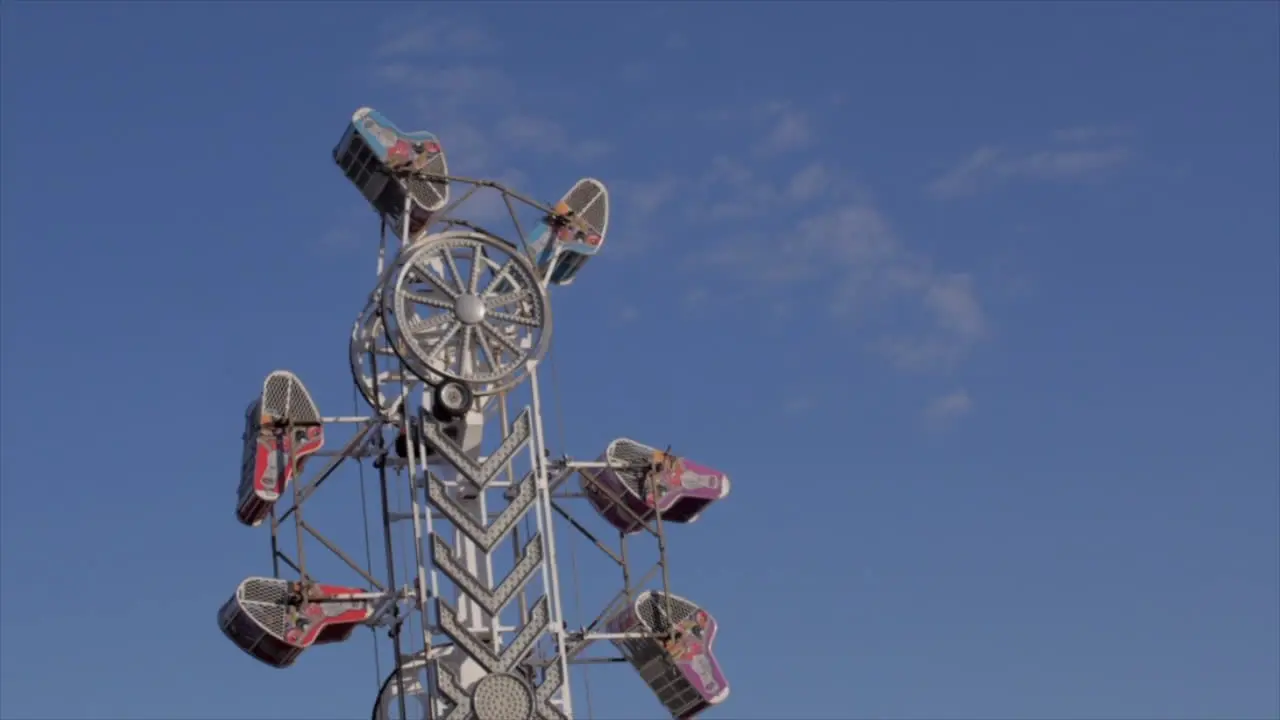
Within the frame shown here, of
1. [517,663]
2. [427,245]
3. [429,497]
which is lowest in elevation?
[517,663]

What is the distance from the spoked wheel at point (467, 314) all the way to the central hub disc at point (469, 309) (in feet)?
0.06

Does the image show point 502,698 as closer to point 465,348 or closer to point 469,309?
point 465,348

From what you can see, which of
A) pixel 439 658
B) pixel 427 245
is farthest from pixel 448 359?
pixel 439 658

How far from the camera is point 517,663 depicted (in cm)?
4506

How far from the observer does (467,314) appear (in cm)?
4697

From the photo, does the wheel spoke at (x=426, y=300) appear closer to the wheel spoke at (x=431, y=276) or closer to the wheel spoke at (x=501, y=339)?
the wheel spoke at (x=431, y=276)

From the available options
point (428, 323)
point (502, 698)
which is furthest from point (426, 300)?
point (502, 698)

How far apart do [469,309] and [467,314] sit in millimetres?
99

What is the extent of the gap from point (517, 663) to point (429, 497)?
126 inches

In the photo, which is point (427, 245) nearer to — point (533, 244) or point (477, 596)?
Answer: point (533, 244)

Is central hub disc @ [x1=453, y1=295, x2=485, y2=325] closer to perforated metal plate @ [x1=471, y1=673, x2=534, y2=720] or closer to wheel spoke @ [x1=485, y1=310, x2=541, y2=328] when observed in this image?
wheel spoke @ [x1=485, y1=310, x2=541, y2=328]

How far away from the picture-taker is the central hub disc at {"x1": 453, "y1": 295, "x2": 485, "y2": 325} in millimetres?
46938

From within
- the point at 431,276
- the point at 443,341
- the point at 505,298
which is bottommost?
the point at 443,341

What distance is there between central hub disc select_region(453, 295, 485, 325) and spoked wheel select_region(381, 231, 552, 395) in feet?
0.06
